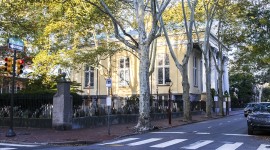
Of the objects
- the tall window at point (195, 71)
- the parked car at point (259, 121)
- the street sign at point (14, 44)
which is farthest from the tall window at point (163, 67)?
the street sign at point (14, 44)

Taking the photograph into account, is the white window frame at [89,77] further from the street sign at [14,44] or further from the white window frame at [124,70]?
the street sign at [14,44]

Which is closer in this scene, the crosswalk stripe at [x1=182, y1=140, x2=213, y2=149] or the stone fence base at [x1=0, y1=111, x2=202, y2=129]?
the crosswalk stripe at [x1=182, y1=140, x2=213, y2=149]

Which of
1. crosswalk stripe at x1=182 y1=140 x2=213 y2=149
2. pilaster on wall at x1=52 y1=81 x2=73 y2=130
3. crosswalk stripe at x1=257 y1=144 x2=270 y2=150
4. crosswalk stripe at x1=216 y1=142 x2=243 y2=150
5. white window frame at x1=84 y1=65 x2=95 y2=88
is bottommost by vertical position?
crosswalk stripe at x1=257 y1=144 x2=270 y2=150

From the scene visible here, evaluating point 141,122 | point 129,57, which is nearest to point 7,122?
point 141,122

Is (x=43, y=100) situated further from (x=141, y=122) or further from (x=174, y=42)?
(x=174, y=42)

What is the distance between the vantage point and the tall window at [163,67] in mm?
49875

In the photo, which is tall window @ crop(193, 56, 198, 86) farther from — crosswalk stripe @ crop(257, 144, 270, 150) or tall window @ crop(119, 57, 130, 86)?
crosswalk stripe @ crop(257, 144, 270, 150)

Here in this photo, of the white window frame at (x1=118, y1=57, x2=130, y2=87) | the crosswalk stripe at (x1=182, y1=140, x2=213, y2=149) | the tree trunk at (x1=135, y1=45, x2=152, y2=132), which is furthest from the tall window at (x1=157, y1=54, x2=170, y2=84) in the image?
the crosswalk stripe at (x1=182, y1=140, x2=213, y2=149)

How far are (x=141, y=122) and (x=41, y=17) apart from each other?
47.8 ft

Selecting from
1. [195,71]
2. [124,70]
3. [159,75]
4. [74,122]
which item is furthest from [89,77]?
[74,122]

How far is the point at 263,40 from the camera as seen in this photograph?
20062 mm

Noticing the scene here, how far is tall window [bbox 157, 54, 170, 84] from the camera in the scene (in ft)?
164

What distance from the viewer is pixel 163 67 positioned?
5012 centimetres

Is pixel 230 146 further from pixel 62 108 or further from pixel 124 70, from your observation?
pixel 124 70
